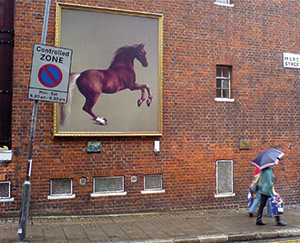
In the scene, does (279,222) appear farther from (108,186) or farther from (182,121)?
(108,186)

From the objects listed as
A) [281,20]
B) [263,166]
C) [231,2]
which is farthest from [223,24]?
[263,166]

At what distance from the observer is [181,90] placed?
1162cm

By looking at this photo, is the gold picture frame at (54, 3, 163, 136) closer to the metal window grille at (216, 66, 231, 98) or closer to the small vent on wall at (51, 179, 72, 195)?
the small vent on wall at (51, 179, 72, 195)

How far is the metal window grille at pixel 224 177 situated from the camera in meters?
12.0

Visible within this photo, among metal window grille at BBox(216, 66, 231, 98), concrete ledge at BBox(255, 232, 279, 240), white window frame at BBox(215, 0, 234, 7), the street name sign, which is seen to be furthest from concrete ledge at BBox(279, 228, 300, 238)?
white window frame at BBox(215, 0, 234, 7)

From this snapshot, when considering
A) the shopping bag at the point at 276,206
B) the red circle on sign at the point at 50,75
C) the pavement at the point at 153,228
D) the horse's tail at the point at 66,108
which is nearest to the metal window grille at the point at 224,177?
the pavement at the point at 153,228

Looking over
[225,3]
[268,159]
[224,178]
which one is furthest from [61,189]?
[225,3]

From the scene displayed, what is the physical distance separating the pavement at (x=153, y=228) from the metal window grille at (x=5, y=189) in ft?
2.02

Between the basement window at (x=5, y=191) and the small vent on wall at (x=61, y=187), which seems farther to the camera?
the small vent on wall at (x=61, y=187)

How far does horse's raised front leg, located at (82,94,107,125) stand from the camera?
10555mm

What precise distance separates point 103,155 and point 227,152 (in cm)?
412

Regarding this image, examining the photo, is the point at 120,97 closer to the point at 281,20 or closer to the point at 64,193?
the point at 64,193

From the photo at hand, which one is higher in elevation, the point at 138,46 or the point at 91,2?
the point at 91,2

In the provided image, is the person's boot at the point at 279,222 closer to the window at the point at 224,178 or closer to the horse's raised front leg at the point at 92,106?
the window at the point at 224,178
